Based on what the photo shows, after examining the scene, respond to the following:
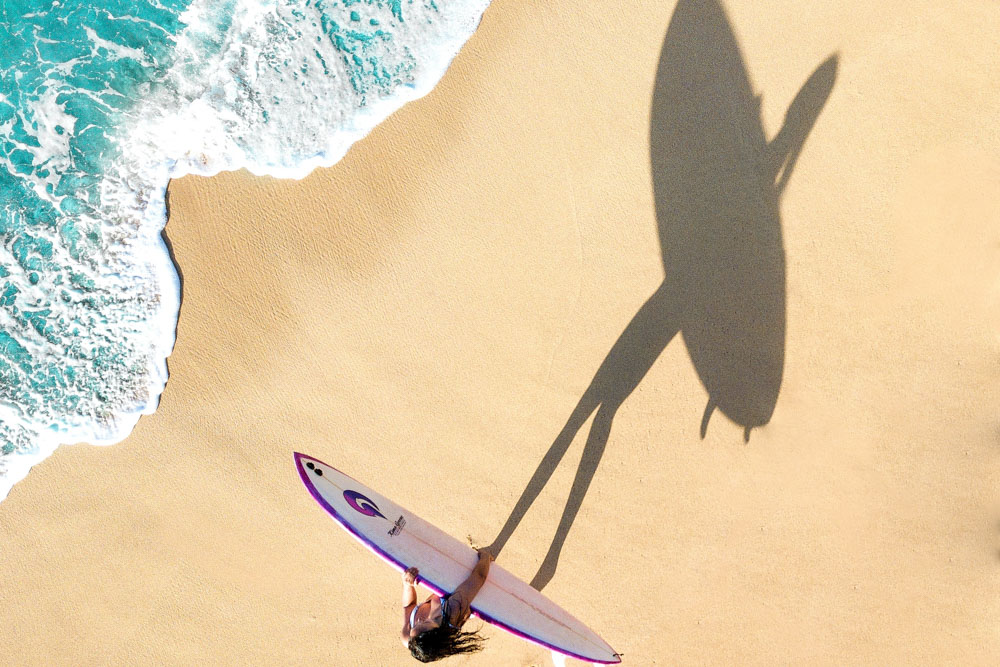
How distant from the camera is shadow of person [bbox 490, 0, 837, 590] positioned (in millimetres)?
4887

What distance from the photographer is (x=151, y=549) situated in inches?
201

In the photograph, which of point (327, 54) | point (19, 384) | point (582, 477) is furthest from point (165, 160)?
point (582, 477)

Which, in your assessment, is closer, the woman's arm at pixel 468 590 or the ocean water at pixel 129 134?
the woman's arm at pixel 468 590

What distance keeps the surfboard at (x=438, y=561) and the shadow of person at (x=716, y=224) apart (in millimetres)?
1742

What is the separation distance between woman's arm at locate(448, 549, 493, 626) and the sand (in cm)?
49

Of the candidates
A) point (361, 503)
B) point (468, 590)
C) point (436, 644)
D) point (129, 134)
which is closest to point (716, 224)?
point (468, 590)

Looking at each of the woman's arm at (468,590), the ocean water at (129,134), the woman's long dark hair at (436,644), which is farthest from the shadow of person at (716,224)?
the woman's long dark hair at (436,644)

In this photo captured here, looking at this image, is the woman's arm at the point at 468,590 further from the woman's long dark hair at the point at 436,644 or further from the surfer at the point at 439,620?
the woman's long dark hair at the point at 436,644

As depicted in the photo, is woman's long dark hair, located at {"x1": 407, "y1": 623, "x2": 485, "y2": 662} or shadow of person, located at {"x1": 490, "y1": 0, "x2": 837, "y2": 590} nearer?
woman's long dark hair, located at {"x1": 407, "y1": 623, "x2": 485, "y2": 662}

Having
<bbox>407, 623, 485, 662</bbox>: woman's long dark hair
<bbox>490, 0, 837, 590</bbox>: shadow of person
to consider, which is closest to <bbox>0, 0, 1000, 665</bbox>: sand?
<bbox>490, 0, 837, 590</bbox>: shadow of person

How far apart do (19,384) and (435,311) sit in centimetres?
405

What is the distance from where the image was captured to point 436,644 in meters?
3.78

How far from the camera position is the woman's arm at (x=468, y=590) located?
4117mm

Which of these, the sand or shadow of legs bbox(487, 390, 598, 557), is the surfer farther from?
the sand
